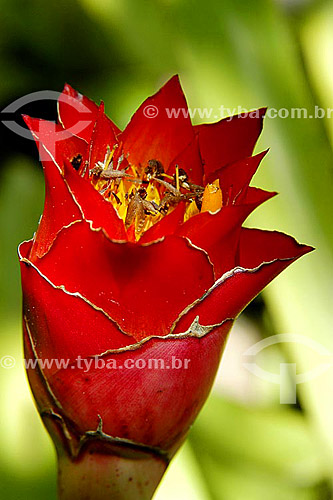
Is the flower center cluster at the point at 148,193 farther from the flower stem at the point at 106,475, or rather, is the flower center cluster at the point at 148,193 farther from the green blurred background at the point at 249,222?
the green blurred background at the point at 249,222

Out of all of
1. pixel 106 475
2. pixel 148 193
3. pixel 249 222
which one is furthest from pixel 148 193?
pixel 249 222

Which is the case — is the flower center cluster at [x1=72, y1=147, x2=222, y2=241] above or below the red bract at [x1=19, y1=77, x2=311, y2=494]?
above

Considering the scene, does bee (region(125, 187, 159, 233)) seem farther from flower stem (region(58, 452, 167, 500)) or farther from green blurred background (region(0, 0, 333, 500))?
green blurred background (region(0, 0, 333, 500))

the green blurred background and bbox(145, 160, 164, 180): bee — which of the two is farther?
the green blurred background

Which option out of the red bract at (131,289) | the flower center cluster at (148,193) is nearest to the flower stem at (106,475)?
the red bract at (131,289)

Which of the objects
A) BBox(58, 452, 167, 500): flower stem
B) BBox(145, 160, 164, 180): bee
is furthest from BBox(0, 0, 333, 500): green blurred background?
BBox(145, 160, 164, 180): bee

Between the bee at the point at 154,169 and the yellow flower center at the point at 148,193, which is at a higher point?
the bee at the point at 154,169
